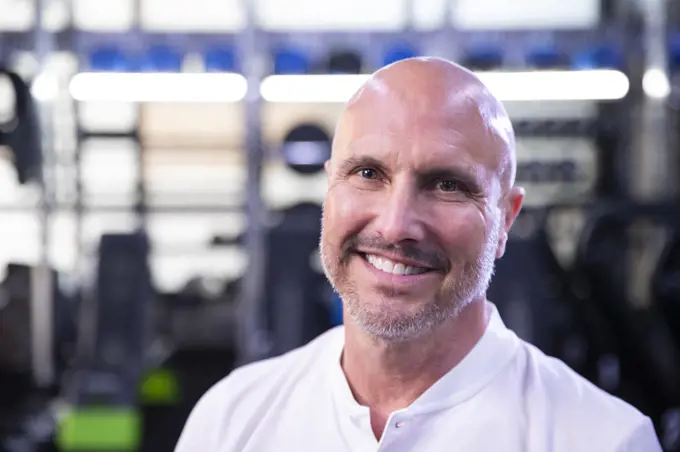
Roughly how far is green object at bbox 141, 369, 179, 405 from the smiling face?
3.16 meters

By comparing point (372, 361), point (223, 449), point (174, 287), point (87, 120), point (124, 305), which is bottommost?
point (174, 287)

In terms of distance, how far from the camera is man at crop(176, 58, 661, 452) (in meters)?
1.05

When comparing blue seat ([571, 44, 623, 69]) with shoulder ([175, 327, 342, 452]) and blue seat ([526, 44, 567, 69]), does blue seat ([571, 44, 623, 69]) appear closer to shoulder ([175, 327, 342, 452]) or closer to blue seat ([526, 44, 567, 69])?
blue seat ([526, 44, 567, 69])

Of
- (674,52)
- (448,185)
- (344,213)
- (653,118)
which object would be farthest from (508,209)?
(653,118)

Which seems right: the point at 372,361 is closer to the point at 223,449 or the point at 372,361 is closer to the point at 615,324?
the point at 223,449

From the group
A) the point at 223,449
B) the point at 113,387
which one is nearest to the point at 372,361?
the point at 223,449

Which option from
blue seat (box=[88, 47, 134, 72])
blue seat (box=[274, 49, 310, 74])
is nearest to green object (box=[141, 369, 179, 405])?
blue seat (box=[88, 47, 134, 72])

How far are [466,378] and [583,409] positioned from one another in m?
0.16

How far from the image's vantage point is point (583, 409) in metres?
1.10

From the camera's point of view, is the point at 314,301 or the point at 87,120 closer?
the point at 314,301

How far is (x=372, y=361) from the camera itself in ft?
3.88

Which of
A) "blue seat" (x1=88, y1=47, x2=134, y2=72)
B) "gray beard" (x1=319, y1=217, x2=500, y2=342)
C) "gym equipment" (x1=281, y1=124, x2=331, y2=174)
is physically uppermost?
"gray beard" (x1=319, y1=217, x2=500, y2=342)

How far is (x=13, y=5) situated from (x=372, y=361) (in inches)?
199

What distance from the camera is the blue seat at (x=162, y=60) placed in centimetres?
349
